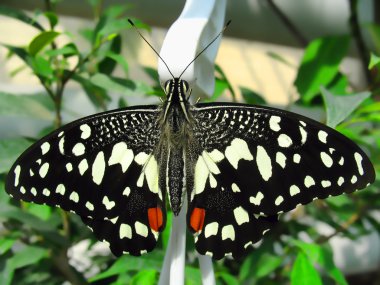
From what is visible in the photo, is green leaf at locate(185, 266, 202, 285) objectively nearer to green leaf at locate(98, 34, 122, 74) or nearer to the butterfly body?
the butterfly body

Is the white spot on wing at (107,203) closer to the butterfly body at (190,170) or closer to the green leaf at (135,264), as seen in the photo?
the butterfly body at (190,170)

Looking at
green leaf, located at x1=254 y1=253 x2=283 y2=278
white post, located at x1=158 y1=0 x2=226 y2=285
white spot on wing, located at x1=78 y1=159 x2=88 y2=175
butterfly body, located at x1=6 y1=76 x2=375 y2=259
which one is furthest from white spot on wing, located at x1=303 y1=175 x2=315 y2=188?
green leaf, located at x1=254 y1=253 x2=283 y2=278

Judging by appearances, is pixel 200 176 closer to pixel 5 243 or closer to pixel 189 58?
pixel 189 58

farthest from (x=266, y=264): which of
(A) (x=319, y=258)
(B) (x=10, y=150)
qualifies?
(B) (x=10, y=150)

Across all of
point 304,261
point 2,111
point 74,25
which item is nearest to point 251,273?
point 304,261

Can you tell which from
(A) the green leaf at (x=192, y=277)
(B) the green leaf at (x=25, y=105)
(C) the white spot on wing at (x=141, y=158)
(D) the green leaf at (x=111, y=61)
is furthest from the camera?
(D) the green leaf at (x=111, y=61)

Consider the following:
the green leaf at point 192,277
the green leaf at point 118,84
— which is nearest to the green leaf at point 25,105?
the green leaf at point 118,84
